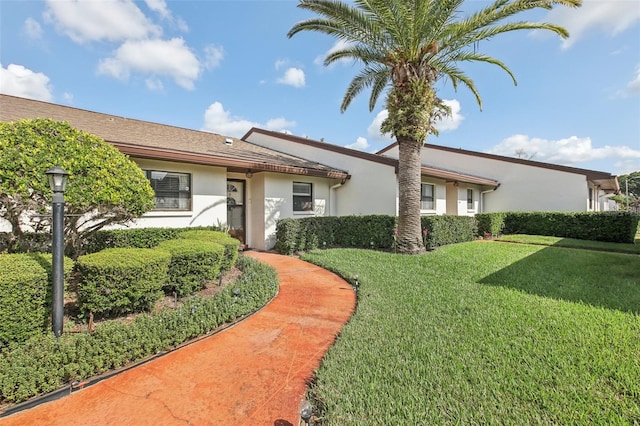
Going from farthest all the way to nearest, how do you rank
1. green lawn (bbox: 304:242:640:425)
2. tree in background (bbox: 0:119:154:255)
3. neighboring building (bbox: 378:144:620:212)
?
neighboring building (bbox: 378:144:620:212)
tree in background (bbox: 0:119:154:255)
green lawn (bbox: 304:242:640:425)

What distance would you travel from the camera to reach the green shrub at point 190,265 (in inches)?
201

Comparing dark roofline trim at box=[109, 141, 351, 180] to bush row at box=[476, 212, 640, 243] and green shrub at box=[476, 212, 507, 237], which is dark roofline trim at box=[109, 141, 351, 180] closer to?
green shrub at box=[476, 212, 507, 237]

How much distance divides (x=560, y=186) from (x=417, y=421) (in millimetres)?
20411

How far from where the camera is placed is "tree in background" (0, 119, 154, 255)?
396 cm

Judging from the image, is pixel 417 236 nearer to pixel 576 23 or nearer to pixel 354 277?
pixel 354 277

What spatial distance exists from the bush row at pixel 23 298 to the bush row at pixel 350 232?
22.3ft

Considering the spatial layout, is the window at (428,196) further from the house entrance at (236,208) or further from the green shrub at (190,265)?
the green shrub at (190,265)

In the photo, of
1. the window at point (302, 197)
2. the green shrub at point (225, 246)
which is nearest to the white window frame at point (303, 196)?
the window at point (302, 197)

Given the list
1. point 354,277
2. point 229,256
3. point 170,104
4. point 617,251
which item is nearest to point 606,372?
point 354,277

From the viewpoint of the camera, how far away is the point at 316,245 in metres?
10.7

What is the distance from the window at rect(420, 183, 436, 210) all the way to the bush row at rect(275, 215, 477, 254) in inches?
126

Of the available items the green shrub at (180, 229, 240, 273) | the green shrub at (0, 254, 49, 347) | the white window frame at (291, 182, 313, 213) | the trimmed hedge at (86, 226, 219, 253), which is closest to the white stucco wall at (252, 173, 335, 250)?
the white window frame at (291, 182, 313, 213)

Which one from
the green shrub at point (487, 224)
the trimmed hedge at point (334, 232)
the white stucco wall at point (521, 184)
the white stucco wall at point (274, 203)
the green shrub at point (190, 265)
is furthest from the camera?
the white stucco wall at point (521, 184)

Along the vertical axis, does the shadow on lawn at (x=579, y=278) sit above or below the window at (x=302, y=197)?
below
